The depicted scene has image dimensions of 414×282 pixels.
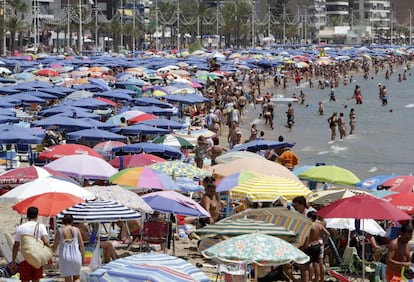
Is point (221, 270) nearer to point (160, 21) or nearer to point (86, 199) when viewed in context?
point (86, 199)

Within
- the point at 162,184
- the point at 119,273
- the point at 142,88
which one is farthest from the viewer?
the point at 142,88

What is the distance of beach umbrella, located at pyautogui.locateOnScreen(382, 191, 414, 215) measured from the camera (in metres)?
12.0

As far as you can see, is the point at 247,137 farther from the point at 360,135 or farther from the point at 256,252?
the point at 256,252

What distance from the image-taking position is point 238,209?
14.1 m

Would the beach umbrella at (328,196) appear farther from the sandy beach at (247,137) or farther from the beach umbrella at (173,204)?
the beach umbrella at (173,204)

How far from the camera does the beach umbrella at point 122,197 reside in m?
11.1

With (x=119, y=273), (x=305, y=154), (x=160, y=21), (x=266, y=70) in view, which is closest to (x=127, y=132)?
(x=305, y=154)

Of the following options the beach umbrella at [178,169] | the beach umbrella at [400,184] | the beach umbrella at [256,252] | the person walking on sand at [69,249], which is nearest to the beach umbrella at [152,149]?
the beach umbrella at [178,169]

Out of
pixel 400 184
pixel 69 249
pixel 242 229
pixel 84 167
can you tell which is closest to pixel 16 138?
pixel 84 167

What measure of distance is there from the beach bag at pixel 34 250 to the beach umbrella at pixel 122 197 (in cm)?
160

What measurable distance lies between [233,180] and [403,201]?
2541 mm

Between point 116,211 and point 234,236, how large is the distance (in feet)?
4.69

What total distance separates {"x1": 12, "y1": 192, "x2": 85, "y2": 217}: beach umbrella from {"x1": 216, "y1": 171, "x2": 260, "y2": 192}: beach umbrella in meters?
2.98

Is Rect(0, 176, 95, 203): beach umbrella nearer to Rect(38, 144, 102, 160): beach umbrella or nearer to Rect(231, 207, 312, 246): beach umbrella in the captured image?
Rect(231, 207, 312, 246): beach umbrella
